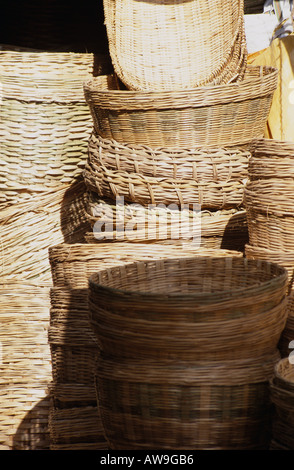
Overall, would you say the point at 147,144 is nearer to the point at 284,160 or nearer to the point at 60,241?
the point at 284,160

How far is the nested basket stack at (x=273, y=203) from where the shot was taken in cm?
191

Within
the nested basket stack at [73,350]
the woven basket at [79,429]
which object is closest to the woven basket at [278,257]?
the nested basket stack at [73,350]

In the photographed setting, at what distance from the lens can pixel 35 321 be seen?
2.92m

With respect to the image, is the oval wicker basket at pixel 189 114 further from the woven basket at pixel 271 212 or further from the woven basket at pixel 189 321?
the woven basket at pixel 189 321

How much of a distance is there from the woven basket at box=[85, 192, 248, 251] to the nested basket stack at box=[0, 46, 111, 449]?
2.16ft

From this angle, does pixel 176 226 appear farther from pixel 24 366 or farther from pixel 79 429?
pixel 24 366

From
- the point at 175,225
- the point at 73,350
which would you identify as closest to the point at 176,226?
the point at 175,225

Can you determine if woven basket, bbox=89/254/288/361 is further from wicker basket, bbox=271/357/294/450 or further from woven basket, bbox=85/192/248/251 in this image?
woven basket, bbox=85/192/248/251

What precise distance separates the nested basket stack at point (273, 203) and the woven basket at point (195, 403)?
34 centimetres

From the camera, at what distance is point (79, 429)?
251 centimetres

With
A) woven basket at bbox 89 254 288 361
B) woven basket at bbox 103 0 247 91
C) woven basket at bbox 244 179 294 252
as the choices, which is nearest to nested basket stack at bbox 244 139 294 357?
woven basket at bbox 244 179 294 252

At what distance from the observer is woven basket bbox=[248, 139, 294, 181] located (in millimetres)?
1896

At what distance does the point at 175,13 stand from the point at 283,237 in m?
1.33
